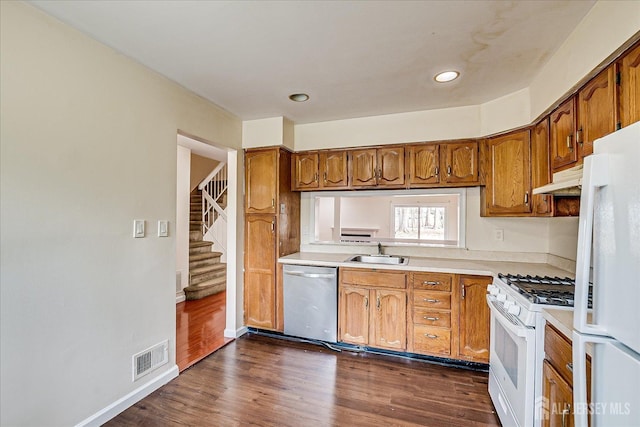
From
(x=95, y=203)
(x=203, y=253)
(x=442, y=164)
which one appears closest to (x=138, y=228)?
(x=95, y=203)

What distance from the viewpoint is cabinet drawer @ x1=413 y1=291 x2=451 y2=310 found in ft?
8.43

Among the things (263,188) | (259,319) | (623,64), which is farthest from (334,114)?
(259,319)

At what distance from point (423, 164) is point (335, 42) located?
1.61 m

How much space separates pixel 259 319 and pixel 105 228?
6.31 feet

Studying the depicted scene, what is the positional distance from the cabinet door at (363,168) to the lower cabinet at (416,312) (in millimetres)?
973

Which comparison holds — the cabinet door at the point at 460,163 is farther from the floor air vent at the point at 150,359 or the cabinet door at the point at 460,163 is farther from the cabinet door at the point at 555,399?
the floor air vent at the point at 150,359

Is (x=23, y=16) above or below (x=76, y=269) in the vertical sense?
above

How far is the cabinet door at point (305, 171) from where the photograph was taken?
3.37 meters

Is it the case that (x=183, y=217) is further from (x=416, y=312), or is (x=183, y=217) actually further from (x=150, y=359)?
(x=416, y=312)

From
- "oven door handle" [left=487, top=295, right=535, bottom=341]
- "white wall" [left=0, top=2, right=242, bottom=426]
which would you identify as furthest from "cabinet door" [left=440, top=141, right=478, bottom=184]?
"white wall" [left=0, top=2, right=242, bottom=426]

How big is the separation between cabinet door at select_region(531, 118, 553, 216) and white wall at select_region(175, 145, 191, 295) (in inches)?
173

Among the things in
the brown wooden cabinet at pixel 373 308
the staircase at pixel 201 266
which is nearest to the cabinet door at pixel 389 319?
the brown wooden cabinet at pixel 373 308

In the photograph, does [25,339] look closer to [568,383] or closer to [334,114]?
[568,383]

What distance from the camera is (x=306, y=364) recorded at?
2609 millimetres
